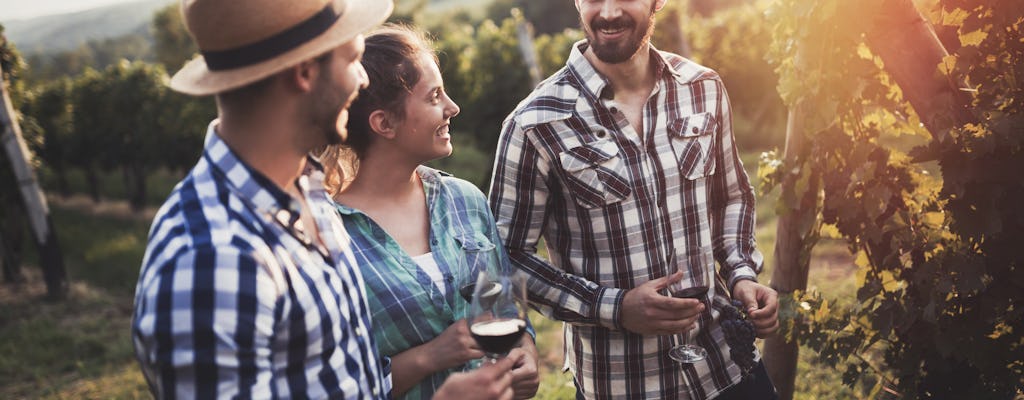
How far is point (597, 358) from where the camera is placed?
2594 millimetres

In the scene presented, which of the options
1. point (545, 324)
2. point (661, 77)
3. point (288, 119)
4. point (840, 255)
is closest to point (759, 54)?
point (840, 255)

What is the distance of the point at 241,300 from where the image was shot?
132cm

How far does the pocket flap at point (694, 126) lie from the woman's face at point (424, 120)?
77cm

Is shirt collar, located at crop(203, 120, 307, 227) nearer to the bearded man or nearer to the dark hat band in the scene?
the dark hat band

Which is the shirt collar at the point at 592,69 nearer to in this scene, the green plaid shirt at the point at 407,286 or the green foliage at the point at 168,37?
the green plaid shirt at the point at 407,286

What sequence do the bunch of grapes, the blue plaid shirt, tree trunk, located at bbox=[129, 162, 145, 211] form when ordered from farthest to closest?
1. tree trunk, located at bbox=[129, 162, 145, 211]
2. the bunch of grapes
3. the blue plaid shirt

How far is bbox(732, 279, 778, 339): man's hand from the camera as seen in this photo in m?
2.45

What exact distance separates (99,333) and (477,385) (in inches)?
359

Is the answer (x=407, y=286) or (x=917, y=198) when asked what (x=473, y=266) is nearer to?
(x=407, y=286)

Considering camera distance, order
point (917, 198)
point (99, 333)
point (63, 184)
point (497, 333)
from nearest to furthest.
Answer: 1. point (497, 333)
2. point (917, 198)
3. point (99, 333)
4. point (63, 184)

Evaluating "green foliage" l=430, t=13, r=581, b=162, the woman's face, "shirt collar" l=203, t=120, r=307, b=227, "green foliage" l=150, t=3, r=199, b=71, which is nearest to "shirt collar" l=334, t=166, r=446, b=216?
the woman's face

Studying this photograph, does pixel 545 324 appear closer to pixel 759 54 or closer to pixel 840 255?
A: pixel 840 255

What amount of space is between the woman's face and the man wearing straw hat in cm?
56

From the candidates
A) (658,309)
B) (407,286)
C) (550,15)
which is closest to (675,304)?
(658,309)
